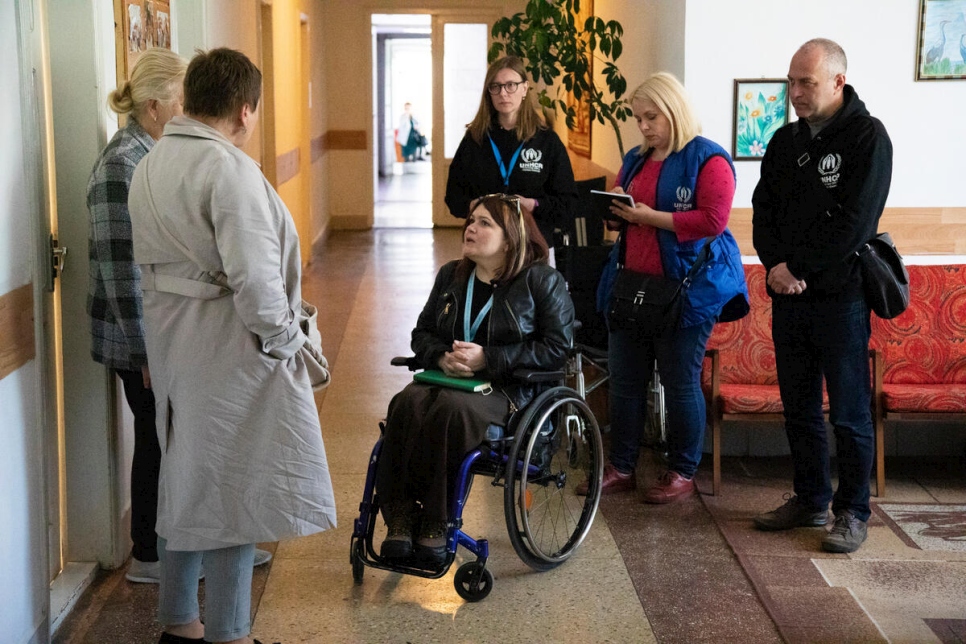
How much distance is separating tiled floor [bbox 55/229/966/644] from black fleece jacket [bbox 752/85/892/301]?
87 centimetres

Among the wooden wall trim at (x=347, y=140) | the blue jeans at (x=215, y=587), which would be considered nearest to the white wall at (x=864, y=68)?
the blue jeans at (x=215, y=587)

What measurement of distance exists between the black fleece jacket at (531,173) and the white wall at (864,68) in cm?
73

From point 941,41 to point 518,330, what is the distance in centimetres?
249

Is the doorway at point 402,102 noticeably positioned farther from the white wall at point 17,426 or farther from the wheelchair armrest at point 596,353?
the white wall at point 17,426

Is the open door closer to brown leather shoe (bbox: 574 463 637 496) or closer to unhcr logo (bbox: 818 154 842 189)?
brown leather shoe (bbox: 574 463 637 496)

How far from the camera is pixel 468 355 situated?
329 centimetres

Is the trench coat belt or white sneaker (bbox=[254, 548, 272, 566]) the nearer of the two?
the trench coat belt

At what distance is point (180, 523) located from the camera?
2590 mm

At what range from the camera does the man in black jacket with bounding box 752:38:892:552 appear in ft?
11.2

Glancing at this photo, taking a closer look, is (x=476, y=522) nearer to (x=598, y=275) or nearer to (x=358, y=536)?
(x=358, y=536)

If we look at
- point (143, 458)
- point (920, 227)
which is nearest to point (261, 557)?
point (143, 458)

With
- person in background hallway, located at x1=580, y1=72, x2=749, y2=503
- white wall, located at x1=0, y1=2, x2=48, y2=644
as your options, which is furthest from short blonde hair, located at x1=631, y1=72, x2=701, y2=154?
white wall, located at x1=0, y1=2, x2=48, y2=644

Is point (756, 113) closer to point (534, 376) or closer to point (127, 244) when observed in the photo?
point (534, 376)

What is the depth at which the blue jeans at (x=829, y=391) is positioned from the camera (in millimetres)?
3543
